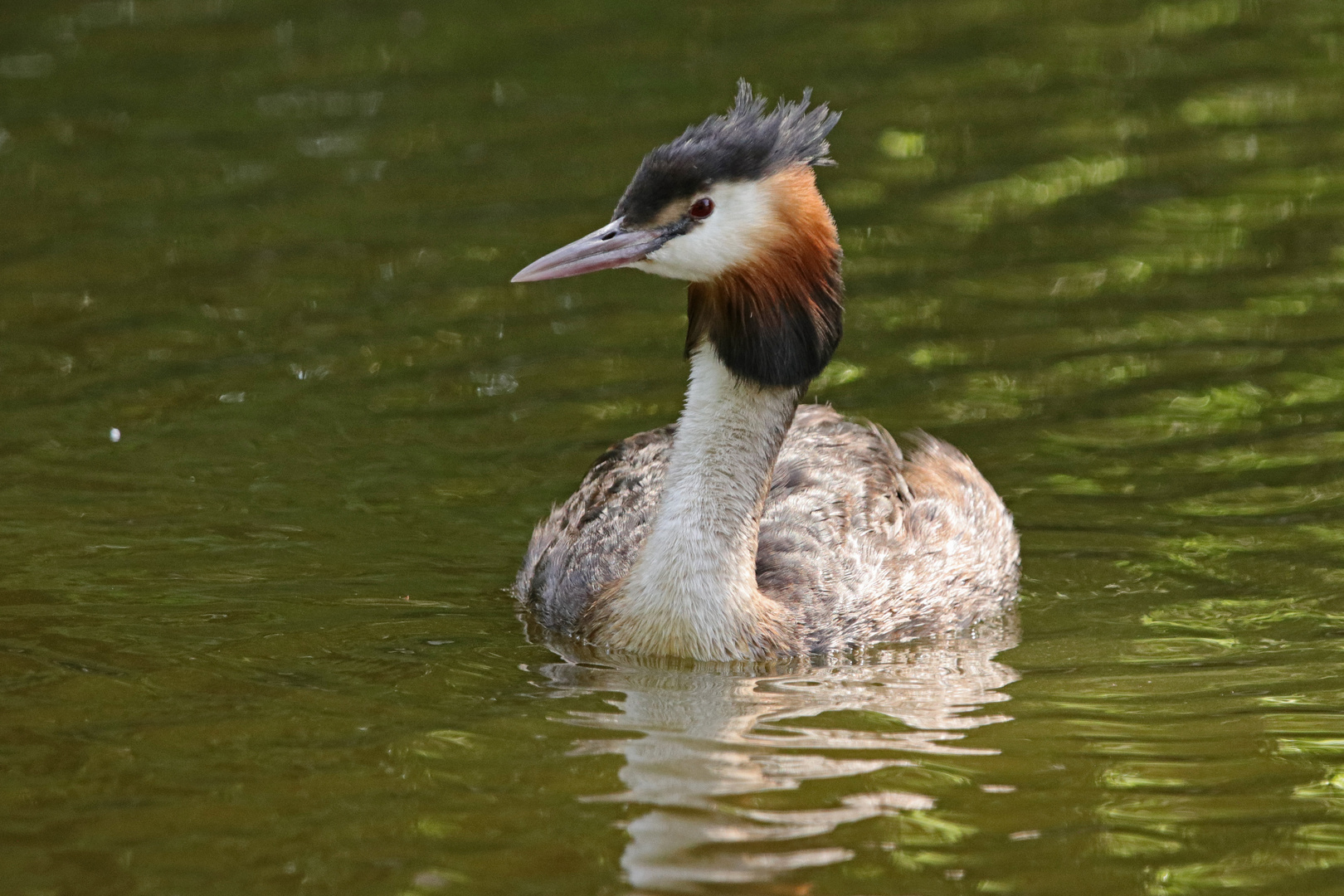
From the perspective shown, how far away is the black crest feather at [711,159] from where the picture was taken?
Result: 27.3 feet

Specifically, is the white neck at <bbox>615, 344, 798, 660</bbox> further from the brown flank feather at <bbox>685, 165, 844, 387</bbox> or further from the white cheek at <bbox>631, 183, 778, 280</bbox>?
the white cheek at <bbox>631, 183, 778, 280</bbox>

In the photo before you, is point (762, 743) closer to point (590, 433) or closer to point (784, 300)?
point (784, 300)

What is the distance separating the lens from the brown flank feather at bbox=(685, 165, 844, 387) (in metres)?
8.41

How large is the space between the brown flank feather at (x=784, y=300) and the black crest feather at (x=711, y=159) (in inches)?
3.9

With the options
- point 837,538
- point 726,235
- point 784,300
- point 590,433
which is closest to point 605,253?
point 726,235

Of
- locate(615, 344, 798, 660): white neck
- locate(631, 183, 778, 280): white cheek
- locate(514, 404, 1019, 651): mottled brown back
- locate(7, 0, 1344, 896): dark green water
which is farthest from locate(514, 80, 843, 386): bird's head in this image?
locate(7, 0, 1344, 896): dark green water

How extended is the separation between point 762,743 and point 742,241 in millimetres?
1975

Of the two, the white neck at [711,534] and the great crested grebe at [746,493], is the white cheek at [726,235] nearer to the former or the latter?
the great crested grebe at [746,493]

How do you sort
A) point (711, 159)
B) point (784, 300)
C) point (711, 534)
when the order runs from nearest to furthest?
point (711, 159)
point (784, 300)
point (711, 534)

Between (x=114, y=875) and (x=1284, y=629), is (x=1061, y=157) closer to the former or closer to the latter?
(x=1284, y=629)

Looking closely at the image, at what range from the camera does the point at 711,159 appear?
831 centimetres

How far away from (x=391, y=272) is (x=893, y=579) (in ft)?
16.9

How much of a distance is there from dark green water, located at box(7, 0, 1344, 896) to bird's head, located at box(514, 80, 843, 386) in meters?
1.42

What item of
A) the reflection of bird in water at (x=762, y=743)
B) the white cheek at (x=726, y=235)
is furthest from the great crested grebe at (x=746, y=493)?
the reflection of bird in water at (x=762, y=743)
